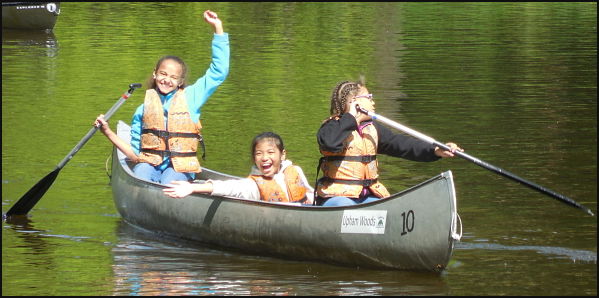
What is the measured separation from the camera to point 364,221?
7.42m

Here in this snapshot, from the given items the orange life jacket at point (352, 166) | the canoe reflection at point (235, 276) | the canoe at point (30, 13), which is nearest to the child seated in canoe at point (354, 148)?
the orange life jacket at point (352, 166)

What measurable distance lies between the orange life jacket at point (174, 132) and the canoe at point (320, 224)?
11.6 inches

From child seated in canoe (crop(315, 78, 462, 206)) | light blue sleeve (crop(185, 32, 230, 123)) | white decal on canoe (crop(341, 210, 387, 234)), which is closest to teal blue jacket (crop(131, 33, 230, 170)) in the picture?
light blue sleeve (crop(185, 32, 230, 123))

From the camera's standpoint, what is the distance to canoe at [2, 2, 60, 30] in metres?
24.8

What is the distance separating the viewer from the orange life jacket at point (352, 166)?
7789mm

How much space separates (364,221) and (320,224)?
0.36 metres

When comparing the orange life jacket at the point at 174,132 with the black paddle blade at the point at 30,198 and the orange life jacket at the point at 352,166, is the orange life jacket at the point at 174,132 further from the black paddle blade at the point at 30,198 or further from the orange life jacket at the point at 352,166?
the orange life jacket at the point at 352,166

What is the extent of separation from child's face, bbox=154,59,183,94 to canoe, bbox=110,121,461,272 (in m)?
0.65

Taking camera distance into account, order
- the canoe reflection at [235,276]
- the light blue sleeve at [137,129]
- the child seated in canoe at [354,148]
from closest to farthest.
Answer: the canoe reflection at [235,276] < the child seated in canoe at [354,148] < the light blue sleeve at [137,129]

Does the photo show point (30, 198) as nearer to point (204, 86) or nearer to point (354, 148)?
point (204, 86)

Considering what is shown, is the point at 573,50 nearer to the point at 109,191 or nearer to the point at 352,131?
the point at 109,191

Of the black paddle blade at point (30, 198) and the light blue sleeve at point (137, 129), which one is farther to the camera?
the black paddle blade at point (30, 198)

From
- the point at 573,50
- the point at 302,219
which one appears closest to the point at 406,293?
the point at 302,219

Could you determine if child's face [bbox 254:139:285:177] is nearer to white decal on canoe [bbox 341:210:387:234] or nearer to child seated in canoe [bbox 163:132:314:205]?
child seated in canoe [bbox 163:132:314:205]
